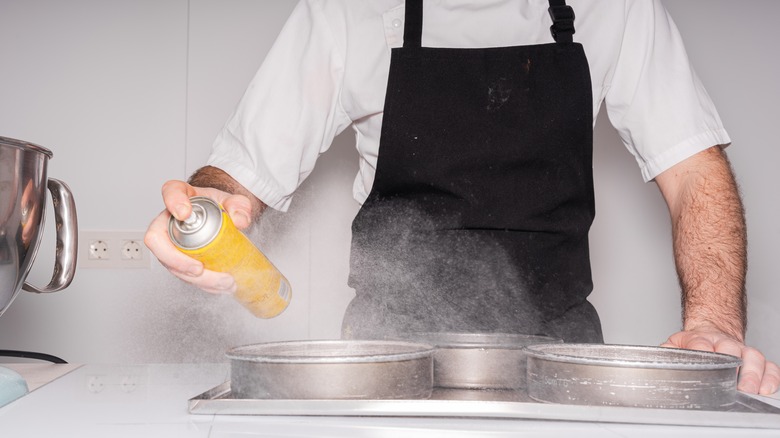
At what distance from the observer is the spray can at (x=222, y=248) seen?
868mm

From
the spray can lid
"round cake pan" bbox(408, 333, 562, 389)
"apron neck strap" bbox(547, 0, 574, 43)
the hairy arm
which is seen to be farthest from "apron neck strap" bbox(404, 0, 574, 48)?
"round cake pan" bbox(408, 333, 562, 389)

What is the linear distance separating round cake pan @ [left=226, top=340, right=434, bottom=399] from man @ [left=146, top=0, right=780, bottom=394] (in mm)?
544

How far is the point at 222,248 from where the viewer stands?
88 centimetres

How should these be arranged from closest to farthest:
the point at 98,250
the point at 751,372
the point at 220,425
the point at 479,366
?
the point at 220,425 → the point at 479,366 → the point at 751,372 → the point at 98,250

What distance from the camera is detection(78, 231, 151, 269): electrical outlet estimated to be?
2.06 meters

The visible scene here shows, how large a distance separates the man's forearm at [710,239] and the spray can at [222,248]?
0.81 meters

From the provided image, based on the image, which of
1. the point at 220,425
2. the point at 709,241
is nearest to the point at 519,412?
the point at 220,425

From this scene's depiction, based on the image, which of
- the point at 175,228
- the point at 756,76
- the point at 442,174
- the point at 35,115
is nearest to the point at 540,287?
the point at 442,174

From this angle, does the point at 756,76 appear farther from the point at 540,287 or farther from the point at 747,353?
the point at 747,353

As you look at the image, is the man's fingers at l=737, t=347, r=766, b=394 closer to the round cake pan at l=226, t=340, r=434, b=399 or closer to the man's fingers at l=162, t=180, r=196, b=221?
the round cake pan at l=226, t=340, r=434, b=399

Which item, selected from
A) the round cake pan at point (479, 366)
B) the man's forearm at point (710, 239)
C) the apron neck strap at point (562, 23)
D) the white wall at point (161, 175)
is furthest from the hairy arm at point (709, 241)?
the white wall at point (161, 175)

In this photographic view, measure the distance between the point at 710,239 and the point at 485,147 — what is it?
0.50m

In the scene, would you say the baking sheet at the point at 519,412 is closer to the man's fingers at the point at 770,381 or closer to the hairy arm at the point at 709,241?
the man's fingers at the point at 770,381

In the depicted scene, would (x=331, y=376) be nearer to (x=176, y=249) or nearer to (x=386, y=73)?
(x=176, y=249)
